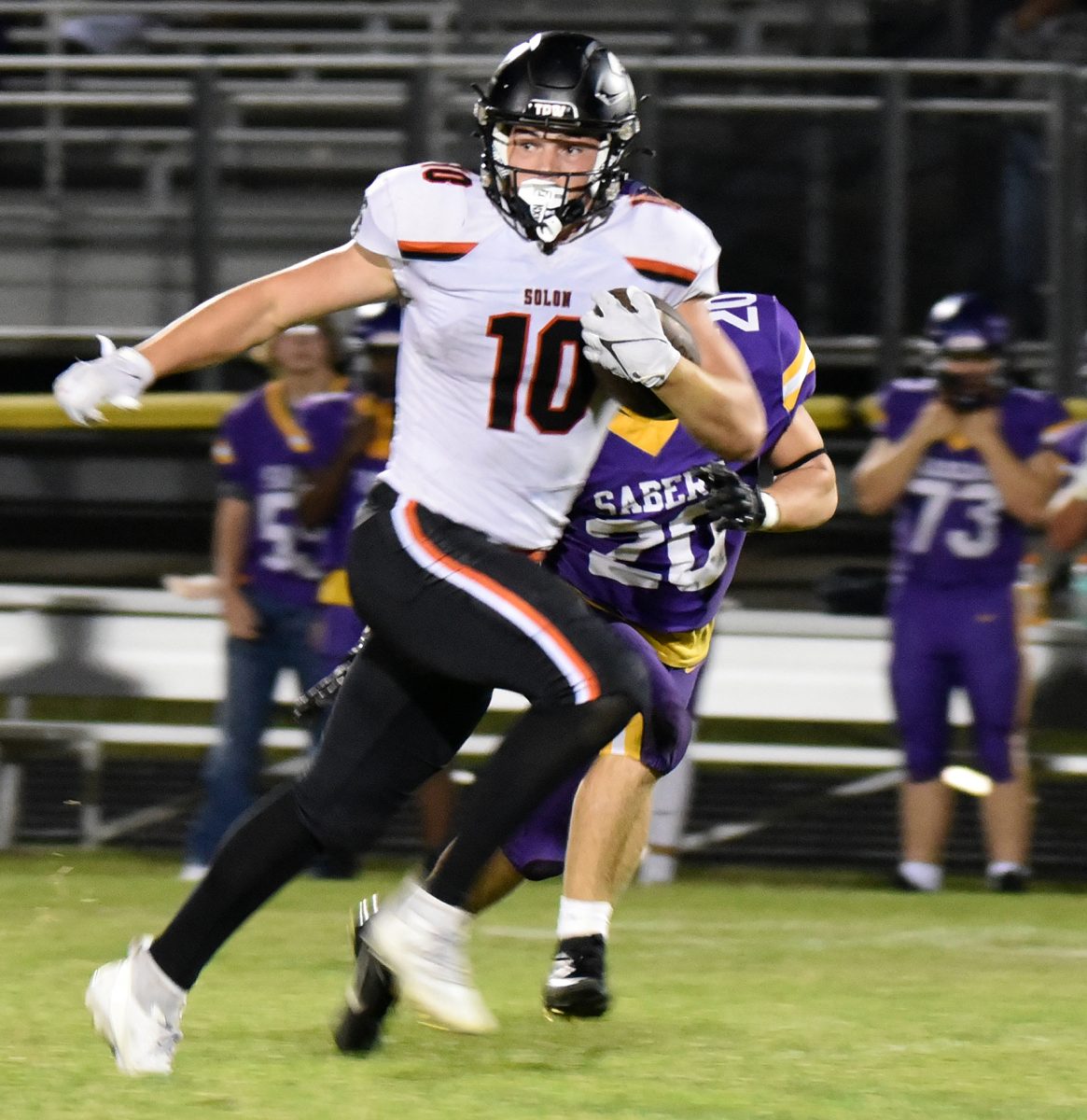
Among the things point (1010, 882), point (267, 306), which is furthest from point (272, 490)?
point (267, 306)

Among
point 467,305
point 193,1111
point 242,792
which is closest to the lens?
point 193,1111

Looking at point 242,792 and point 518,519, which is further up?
point 518,519

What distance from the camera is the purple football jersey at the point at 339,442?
6.76 metres

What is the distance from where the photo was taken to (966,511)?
6848 millimetres

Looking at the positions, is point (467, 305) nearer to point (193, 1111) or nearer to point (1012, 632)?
point (193, 1111)

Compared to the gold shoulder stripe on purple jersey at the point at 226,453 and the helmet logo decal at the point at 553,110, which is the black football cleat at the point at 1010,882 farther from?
the helmet logo decal at the point at 553,110

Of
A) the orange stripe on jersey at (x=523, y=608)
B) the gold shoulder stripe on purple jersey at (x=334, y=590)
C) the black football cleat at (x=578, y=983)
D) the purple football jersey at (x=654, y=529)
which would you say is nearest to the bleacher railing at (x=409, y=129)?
the gold shoulder stripe on purple jersey at (x=334, y=590)

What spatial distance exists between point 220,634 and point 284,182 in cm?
278

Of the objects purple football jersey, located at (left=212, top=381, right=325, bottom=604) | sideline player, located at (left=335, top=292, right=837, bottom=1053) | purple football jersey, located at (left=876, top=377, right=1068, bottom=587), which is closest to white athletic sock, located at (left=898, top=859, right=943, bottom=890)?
purple football jersey, located at (left=876, top=377, right=1068, bottom=587)

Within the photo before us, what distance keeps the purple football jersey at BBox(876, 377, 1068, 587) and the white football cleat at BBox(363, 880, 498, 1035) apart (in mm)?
3597

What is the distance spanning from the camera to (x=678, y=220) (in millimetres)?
3646

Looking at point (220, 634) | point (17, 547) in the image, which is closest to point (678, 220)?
point (220, 634)

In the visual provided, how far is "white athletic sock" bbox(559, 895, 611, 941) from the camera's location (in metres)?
4.15

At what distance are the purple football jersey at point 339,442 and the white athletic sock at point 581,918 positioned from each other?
2.66m
